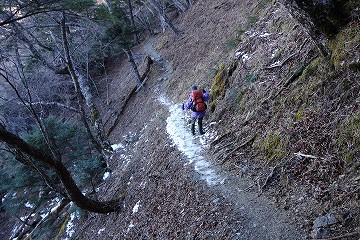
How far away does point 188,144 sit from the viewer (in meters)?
10.4

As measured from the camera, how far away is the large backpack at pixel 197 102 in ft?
33.2

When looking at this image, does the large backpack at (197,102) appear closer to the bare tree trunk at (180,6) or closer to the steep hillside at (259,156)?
the steep hillside at (259,156)

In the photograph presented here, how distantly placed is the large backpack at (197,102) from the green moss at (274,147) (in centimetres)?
359

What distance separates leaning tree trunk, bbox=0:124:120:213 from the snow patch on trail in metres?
3.34

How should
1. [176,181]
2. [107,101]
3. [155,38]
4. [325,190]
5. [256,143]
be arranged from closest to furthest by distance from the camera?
[325,190]
[256,143]
[176,181]
[107,101]
[155,38]

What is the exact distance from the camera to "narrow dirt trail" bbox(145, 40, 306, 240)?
5.00 m

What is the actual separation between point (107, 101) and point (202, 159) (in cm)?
1969

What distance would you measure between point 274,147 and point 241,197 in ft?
4.26

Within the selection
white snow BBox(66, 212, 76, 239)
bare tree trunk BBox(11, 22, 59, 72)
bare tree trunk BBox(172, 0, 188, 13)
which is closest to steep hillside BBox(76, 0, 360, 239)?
white snow BBox(66, 212, 76, 239)

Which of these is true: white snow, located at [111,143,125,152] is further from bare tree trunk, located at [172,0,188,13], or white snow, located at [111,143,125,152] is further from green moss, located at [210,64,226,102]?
bare tree trunk, located at [172,0,188,13]

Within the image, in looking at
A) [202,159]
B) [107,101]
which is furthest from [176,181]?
[107,101]

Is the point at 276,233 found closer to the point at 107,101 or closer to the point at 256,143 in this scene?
the point at 256,143

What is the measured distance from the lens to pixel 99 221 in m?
11.6

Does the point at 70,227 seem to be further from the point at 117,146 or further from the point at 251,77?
the point at 251,77
